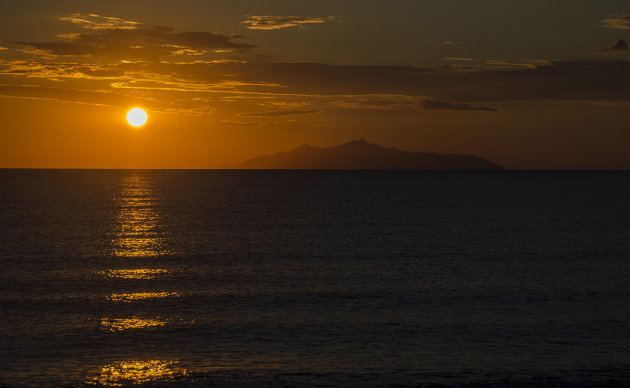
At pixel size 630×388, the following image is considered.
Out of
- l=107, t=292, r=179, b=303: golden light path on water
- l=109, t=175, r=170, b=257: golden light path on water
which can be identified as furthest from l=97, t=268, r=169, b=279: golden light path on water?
l=109, t=175, r=170, b=257: golden light path on water

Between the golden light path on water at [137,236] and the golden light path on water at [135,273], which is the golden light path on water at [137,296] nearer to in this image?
the golden light path on water at [135,273]

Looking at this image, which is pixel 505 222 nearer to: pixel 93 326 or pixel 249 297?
pixel 249 297

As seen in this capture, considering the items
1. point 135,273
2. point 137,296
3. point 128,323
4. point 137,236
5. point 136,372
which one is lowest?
point 137,236

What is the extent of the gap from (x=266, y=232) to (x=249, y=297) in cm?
3963

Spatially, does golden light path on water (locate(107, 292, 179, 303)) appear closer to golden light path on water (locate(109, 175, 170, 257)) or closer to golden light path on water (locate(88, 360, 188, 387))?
golden light path on water (locate(88, 360, 188, 387))

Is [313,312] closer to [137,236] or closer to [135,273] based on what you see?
[135,273]

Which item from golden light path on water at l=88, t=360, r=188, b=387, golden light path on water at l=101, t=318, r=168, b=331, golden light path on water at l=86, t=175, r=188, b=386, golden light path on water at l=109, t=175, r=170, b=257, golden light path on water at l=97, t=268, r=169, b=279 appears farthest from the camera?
golden light path on water at l=109, t=175, r=170, b=257

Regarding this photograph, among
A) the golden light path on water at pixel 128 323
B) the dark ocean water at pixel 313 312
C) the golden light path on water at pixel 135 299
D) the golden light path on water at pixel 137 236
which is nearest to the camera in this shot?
the golden light path on water at pixel 135 299

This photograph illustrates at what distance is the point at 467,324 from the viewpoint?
30359 mm

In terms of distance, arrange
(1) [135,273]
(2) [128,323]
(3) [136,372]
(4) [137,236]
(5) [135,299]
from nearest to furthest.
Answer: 1. (3) [136,372]
2. (2) [128,323]
3. (5) [135,299]
4. (1) [135,273]
5. (4) [137,236]

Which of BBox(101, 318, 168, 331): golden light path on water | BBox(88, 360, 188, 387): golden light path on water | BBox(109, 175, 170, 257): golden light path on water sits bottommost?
BBox(109, 175, 170, 257): golden light path on water

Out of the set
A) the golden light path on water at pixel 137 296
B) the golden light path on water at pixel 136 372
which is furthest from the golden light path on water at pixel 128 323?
the golden light path on water at pixel 136 372

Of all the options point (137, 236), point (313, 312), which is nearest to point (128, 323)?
point (313, 312)

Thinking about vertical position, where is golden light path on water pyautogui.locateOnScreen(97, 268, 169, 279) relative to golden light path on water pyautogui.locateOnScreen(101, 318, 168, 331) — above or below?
below
